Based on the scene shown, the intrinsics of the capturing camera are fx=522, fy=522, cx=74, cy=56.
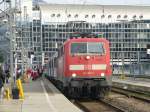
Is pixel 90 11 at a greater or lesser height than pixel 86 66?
greater

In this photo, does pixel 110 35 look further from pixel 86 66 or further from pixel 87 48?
pixel 86 66

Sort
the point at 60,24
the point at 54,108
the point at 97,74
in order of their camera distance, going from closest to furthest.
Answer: the point at 54,108
the point at 97,74
the point at 60,24

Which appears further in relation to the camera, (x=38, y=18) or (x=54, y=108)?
(x=38, y=18)

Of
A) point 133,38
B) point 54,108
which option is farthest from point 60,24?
point 54,108

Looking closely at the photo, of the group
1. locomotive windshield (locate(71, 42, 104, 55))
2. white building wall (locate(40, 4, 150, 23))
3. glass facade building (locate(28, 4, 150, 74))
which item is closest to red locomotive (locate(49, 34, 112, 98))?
locomotive windshield (locate(71, 42, 104, 55))

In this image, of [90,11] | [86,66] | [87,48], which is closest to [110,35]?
[90,11]

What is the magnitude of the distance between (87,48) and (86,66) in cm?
113

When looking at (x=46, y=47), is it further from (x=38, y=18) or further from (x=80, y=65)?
(x=80, y=65)

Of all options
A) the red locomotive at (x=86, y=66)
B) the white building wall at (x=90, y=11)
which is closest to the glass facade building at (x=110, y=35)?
the white building wall at (x=90, y=11)

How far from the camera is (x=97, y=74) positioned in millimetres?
27188

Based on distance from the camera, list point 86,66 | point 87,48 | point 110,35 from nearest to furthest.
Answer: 1. point 86,66
2. point 87,48
3. point 110,35

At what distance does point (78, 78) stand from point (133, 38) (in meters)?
121

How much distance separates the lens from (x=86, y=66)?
27.4 metres

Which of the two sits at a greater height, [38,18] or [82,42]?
[38,18]
